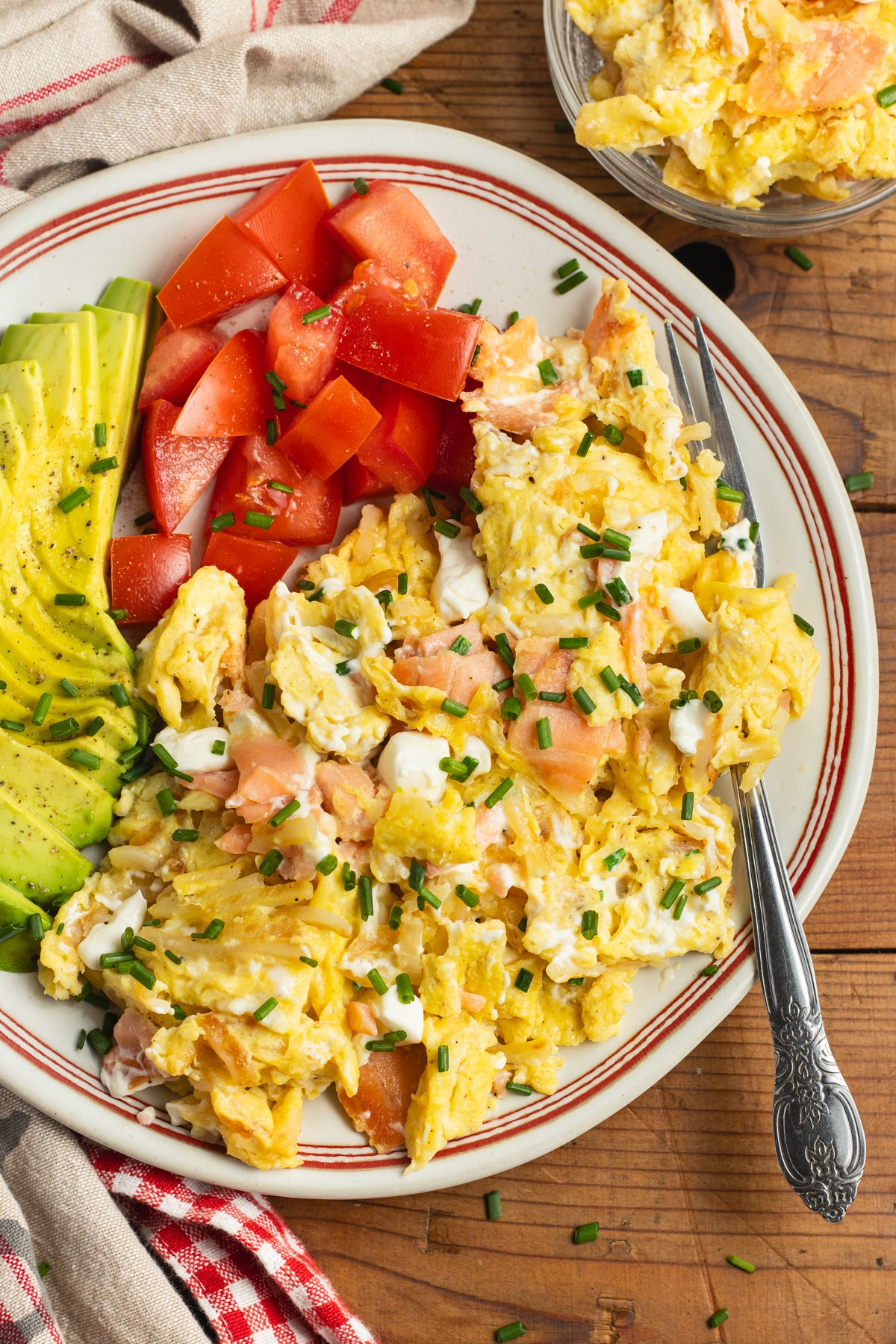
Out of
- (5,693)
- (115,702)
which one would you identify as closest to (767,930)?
(115,702)

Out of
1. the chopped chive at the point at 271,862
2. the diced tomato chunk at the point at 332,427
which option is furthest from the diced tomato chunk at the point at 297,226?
the chopped chive at the point at 271,862

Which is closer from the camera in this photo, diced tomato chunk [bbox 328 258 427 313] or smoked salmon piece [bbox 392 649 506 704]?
smoked salmon piece [bbox 392 649 506 704]

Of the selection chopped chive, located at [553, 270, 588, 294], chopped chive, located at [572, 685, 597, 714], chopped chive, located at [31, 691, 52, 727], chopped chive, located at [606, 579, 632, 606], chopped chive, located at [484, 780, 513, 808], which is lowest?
chopped chive, located at [484, 780, 513, 808]

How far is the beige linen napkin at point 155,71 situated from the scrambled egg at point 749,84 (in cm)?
76

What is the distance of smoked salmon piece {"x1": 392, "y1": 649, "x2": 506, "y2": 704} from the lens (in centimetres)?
279

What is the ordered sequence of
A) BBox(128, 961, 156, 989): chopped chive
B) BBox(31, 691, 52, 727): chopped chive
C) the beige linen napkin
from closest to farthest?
BBox(128, 961, 156, 989): chopped chive → BBox(31, 691, 52, 727): chopped chive → the beige linen napkin

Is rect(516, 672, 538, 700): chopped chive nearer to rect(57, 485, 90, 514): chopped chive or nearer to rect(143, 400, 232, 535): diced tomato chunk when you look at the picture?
rect(143, 400, 232, 535): diced tomato chunk

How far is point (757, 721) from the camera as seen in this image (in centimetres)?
282

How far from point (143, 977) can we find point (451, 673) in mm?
1112

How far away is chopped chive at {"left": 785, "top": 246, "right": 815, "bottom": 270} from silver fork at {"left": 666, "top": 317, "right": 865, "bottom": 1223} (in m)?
1.62

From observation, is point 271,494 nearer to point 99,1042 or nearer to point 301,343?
point 301,343

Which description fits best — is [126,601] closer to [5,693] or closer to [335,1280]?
[5,693]

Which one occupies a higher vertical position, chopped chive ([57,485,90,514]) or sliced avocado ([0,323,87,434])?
sliced avocado ([0,323,87,434])

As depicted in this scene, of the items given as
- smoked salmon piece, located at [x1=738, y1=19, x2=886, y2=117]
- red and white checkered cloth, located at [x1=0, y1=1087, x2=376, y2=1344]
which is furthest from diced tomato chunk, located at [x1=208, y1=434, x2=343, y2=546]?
red and white checkered cloth, located at [x1=0, y1=1087, x2=376, y2=1344]
